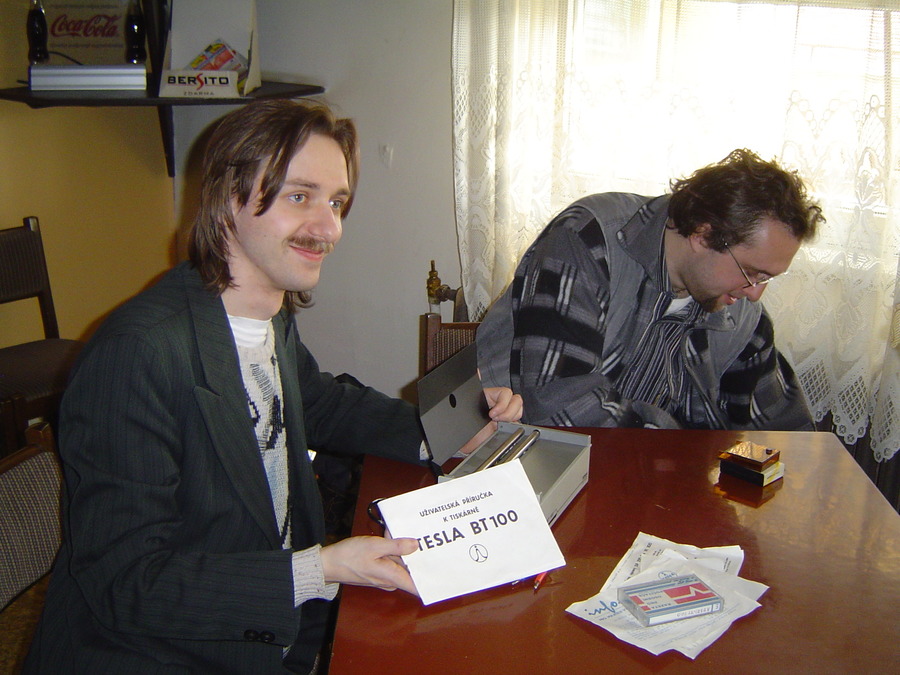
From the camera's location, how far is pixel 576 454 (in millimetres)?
1311

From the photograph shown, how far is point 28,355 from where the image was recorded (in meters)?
2.51

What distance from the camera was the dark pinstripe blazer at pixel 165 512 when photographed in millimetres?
984

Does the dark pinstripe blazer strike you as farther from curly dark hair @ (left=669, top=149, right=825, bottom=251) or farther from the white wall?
the white wall

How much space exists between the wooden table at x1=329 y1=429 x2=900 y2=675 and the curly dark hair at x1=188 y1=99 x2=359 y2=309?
1.51ft

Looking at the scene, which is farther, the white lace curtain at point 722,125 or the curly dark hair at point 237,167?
the white lace curtain at point 722,125

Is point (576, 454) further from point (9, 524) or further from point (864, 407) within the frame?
point (864, 407)

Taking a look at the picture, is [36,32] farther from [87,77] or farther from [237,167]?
[237,167]

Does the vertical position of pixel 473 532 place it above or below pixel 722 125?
below

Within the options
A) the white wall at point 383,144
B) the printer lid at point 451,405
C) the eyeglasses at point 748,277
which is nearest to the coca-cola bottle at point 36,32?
the white wall at point 383,144

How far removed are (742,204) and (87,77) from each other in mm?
2027

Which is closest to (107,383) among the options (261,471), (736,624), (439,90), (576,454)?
(261,471)

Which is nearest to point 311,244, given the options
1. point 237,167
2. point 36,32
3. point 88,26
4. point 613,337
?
point 237,167

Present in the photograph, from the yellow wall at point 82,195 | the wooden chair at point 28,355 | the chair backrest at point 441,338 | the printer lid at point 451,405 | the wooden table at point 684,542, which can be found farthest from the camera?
the yellow wall at point 82,195

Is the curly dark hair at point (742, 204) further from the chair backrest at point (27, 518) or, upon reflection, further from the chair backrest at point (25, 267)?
the chair backrest at point (25, 267)
